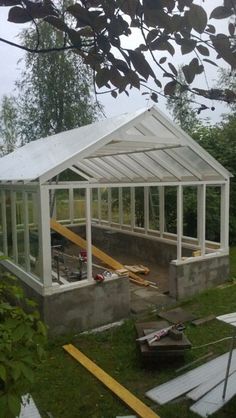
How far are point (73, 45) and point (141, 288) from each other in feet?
22.1

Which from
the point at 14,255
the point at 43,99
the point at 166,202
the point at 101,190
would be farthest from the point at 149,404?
the point at 43,99

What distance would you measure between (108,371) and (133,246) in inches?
235

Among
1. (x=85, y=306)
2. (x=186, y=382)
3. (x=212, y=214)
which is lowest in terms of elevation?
(x=186, y=382)

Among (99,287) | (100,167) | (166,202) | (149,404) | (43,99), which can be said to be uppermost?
(43,99)

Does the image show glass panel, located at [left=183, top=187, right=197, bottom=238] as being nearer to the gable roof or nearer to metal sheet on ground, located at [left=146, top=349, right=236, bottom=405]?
the gable roof

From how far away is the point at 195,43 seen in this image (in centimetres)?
128

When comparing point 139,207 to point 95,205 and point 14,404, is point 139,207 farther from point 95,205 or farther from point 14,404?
point 14,404

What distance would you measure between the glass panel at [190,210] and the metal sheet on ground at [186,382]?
631cm

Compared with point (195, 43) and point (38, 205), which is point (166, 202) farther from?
point (195, 43)

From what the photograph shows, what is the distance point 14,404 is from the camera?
60.0 inches

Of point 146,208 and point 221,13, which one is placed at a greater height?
point 221,13

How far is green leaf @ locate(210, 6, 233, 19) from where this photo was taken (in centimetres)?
117

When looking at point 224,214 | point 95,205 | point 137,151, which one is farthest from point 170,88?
point 95,205

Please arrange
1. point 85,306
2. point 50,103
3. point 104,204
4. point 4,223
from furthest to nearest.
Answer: point 50,103
point 104,204
point 4,223
point 85,306
